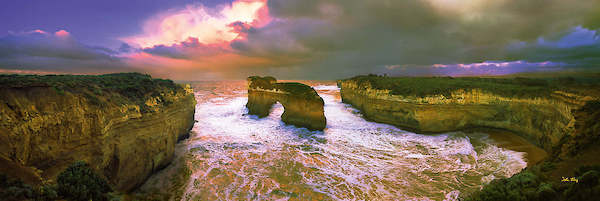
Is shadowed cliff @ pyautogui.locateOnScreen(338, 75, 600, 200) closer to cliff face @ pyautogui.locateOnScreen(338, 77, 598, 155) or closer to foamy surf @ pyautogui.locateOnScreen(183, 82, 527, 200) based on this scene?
cliff face @ pyautogui.locateOnScreen(338, 77, 598, 155)

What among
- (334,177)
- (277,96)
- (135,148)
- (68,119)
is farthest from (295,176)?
(277,96)

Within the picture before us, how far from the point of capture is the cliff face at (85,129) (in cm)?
382

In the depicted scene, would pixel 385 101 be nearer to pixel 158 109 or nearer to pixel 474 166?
pixel 474 166

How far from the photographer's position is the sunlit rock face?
12555 millimetres

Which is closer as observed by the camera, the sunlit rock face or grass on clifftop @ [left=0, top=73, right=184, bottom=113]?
grass on clifftop @ [left=0, top=73, right=184, bottom=113]

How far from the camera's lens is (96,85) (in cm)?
596

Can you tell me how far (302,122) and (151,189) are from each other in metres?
8.53

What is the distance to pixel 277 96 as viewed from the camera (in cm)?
1498

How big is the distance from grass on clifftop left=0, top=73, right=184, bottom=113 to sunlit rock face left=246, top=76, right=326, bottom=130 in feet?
22.4

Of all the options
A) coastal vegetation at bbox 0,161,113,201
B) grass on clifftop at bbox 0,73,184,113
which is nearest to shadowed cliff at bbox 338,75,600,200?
coastal vegetation at bbox 0,161,113,201

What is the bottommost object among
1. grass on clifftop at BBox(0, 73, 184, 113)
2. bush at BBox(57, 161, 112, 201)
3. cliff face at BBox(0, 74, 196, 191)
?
bush at BBox(57, 161, 112, 201)

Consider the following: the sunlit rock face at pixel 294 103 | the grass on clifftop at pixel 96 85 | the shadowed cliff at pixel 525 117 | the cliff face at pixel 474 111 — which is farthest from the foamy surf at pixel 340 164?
the grass on clifftop at pixel 96 85

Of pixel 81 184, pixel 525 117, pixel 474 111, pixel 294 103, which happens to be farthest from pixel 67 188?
pixel 525 117

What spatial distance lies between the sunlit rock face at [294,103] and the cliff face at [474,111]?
4.73 metres
